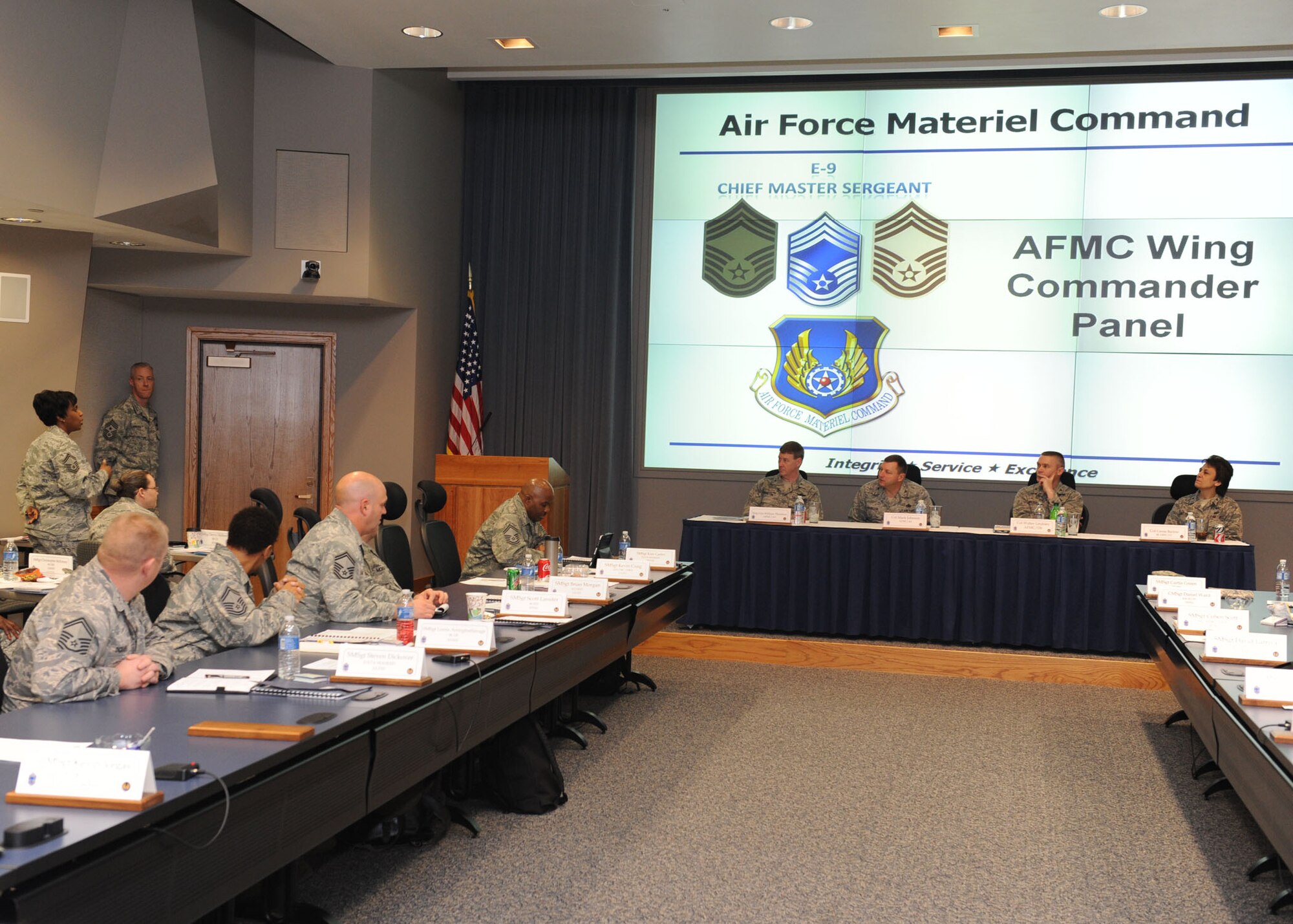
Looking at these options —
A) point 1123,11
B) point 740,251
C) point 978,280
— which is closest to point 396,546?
point 740,251

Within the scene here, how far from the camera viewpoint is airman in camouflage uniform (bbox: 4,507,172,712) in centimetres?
271

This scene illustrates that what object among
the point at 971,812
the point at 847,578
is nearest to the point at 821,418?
the point at 847,578

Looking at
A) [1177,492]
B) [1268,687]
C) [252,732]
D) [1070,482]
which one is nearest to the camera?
[252,732]

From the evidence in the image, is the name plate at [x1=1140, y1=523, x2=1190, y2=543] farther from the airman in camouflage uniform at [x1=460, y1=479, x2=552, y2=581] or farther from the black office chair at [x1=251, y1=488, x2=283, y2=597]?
the black office chair at [x1=251, y1=488, x2=283, y2=597]

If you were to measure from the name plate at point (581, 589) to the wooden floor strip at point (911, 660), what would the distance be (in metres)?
2.43

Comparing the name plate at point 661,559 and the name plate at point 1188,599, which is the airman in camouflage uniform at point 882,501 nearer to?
the name plate at point 661,559

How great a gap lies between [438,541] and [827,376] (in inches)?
168

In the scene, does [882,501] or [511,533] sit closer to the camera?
[511,533]

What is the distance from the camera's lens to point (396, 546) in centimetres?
543

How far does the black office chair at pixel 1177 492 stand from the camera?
7.48m

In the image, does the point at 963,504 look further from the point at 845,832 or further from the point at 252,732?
the point at 252,732

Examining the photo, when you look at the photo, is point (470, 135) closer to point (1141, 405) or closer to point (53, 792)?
point (1141, 405)

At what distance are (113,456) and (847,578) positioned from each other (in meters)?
5.19

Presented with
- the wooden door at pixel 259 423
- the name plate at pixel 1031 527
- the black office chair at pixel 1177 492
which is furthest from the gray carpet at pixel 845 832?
the wooden door at pixel 259 423
